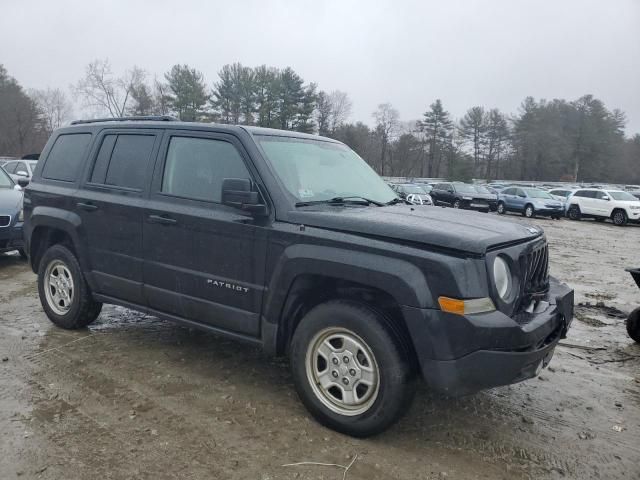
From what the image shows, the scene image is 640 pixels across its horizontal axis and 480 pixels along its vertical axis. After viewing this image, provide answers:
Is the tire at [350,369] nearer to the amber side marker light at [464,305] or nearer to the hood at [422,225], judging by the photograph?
the amber side marker light at [464,305]

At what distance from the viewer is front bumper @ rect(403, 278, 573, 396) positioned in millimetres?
2775

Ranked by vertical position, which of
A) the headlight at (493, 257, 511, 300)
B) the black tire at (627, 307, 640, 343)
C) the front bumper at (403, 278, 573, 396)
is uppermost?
the headlight at (493, 257, 511, 300)

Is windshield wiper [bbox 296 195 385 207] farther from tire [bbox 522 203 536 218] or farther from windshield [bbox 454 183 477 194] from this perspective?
windshield [bbox 454 183 477 194]

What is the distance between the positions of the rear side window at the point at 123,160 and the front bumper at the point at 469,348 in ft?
8.79

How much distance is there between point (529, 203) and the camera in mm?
26906

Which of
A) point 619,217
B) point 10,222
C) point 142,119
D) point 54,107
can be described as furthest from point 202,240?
point 54,107

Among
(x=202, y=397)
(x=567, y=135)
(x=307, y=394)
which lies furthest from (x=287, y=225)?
(x=567, y=135)

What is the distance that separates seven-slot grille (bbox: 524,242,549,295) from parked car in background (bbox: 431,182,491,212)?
964 inches

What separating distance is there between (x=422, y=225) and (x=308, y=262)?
76cm

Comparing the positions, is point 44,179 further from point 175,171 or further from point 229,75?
point 229,75

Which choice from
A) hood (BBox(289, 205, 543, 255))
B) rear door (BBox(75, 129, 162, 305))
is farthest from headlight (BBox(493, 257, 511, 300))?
rear door (BBox(75, 129, 162, 305))

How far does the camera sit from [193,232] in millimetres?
3834

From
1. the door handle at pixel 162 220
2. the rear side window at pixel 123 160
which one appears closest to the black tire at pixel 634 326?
the door handle at pixel 162 220

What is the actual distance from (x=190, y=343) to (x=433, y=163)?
3185 inches
